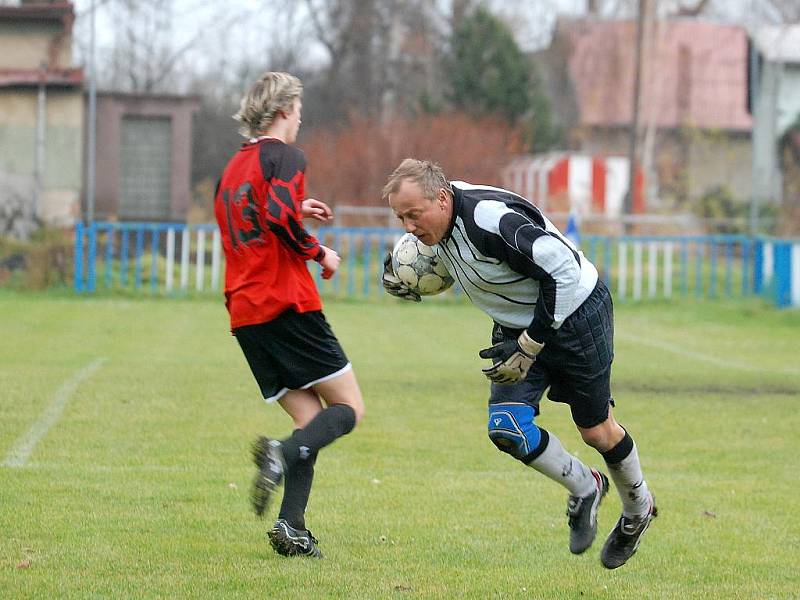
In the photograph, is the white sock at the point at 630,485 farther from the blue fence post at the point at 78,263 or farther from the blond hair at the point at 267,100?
the blue fence post at the point at 78,263

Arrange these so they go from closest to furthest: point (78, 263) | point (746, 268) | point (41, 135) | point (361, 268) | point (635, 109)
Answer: point (78, 263), point (746, 268), point (361, 268), point (41, 135), point (635, 109)

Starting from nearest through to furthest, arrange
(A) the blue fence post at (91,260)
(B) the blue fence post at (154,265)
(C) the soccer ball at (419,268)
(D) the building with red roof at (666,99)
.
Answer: (C) the soccer ball at (419,268), (A) the blue fence post at (91,260), (B) the blue fence post at (154,265), (D) the building with red roof at (666,99)

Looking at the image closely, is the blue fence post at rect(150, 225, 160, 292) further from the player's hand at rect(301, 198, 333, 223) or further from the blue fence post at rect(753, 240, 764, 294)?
the player's hand at rect(301, 198, 333, 223)

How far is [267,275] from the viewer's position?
526 centimetres

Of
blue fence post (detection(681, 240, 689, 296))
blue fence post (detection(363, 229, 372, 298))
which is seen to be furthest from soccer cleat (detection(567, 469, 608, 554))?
blue fence post (detection(681, 240, 689, 296))

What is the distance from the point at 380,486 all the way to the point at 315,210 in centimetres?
204

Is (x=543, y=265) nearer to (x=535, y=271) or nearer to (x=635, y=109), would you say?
(x=535, y=271)

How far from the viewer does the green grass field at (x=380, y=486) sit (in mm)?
5078

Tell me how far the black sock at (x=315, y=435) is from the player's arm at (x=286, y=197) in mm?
638

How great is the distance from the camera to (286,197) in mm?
5145

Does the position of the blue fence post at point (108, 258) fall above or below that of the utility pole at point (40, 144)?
below

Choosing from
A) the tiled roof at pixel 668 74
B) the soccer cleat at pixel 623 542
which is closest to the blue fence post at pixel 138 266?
the soccer cleat at pixel 623 542

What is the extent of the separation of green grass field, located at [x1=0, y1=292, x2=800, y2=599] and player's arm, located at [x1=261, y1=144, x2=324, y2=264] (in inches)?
49.0

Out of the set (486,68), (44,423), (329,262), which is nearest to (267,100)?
(329,262)
